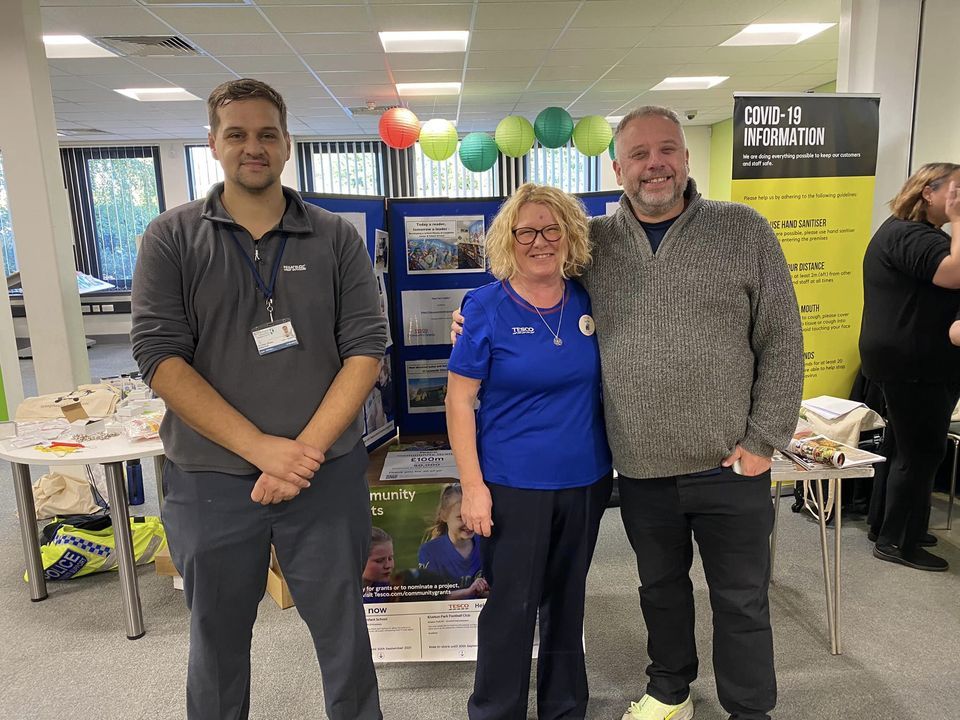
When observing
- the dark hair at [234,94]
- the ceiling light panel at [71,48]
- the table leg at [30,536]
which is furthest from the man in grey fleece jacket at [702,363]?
the ceiling light panel at [71,48]

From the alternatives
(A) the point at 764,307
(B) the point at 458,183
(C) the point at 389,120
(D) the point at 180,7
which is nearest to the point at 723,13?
(C) the point at 389,120

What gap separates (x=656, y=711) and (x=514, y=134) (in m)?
6.27

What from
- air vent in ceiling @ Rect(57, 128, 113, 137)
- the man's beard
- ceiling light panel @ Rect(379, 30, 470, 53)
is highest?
air vent in ceiling @ Rect(57, 128, 113, 137)

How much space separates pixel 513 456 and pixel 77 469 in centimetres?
295

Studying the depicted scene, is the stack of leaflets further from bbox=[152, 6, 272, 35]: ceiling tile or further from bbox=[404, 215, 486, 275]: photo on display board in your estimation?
bbox=[152, 6, 272, 35]: ceiling tile

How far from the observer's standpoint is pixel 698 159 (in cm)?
1027

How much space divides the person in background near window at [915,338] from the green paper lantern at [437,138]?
17.2ft

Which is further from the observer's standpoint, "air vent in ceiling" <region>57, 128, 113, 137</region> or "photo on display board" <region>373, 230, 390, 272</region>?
"air vent in ceiling" <region>57, 128, 113, 137</region>

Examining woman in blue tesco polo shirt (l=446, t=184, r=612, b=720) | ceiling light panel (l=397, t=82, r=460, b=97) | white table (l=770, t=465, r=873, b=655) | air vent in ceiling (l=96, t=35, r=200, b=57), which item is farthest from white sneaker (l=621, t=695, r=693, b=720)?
ceiling light panel (l=397, t=82, r=460, b=97)

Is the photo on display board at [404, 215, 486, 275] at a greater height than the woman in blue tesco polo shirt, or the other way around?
the photo on display board at [404, 215, 486, 275]

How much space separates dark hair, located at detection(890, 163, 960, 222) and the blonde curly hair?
5.75ft

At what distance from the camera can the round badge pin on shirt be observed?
154 cm

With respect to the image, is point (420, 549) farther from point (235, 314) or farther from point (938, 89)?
point (938, 89)

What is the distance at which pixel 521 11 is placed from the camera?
4637 mm
